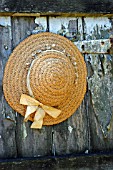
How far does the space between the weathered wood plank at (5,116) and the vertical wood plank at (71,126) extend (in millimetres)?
217

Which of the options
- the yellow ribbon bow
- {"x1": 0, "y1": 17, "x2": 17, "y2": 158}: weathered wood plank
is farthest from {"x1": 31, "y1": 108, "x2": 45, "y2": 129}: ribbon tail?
{"x1": 0, "y1": 17, "x2": 17, "y2": 158}: weathered wood plank

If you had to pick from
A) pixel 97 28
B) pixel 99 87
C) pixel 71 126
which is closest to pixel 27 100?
pixel 71 126

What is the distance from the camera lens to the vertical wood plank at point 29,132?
226cm

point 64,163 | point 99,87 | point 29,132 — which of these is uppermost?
point 99,87

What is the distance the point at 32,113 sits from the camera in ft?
7.41

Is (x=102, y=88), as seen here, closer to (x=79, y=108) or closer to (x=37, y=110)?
(x=79, y=108)

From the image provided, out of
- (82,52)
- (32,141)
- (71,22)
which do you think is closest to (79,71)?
(82,52)

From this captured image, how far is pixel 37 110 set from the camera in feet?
7.35

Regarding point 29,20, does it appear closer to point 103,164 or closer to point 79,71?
point 79,71

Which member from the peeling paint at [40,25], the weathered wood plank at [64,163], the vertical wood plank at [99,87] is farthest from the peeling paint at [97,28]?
the weathered wood plank at [64,163]

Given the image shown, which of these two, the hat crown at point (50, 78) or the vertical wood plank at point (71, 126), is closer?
the hat crown at point (50, 78)

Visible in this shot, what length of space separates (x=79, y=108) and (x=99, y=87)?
0.16 m

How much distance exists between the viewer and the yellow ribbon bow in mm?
2213

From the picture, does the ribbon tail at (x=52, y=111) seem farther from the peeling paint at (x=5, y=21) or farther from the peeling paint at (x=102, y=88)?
the peeling paint at (x=5, y=21)
